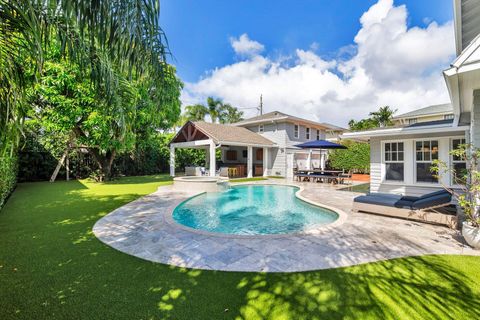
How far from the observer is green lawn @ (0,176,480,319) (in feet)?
9.55

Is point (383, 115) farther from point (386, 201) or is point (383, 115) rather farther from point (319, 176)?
point (386, 201)

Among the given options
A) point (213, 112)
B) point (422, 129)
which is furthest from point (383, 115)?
point (422, 129)

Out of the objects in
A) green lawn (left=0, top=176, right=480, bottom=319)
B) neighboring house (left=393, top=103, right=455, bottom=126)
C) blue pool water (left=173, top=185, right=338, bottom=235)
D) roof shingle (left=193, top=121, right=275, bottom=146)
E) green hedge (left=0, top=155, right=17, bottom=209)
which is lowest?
blue pool water (left=173, top=185, right=338, bottom=235)

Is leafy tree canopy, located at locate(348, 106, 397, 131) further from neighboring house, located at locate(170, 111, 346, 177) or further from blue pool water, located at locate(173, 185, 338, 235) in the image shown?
blue pool water, located at locate(173, 185, 338, 235)

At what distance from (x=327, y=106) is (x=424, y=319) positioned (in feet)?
142

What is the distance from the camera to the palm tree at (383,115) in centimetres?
3928

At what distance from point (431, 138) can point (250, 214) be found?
8566mm

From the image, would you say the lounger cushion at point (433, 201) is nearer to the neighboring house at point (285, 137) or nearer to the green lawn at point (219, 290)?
the green lawn at point (219, 290)

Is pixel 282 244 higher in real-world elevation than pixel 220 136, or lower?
lower

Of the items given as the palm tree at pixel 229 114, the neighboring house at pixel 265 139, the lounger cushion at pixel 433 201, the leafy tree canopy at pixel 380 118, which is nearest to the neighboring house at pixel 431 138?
the lounger cushion at pixel 433 201

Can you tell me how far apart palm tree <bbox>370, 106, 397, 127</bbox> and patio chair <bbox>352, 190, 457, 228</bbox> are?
122 ft

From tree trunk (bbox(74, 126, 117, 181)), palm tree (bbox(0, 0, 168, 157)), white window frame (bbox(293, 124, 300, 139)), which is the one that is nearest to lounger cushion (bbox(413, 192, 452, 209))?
palm tree (bbox(0, 0, 168, 157))

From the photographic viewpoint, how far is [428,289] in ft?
11.2

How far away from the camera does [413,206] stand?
707 cm
